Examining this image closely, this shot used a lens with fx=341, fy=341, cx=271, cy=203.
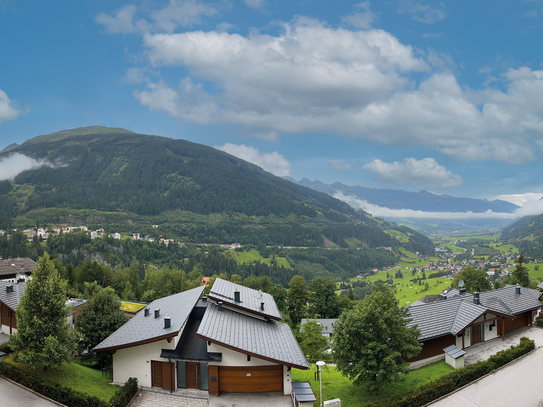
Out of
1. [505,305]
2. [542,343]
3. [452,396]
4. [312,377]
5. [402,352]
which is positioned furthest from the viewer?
[505,305]

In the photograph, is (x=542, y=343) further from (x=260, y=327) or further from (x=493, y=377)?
(x=260, y=327)

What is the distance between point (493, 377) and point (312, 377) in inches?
562

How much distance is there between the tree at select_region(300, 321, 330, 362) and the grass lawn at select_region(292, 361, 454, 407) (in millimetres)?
6353

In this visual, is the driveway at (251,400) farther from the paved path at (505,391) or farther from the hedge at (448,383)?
the paved path at (505,391)

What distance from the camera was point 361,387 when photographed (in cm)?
2673

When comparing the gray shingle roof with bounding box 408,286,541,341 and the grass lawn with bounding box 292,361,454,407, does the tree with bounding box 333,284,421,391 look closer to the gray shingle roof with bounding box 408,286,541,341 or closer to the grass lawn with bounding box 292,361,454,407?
the grass lawn with bounding box 292,361,454,407

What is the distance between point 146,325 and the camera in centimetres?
2805

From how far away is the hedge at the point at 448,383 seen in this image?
72.0 feet

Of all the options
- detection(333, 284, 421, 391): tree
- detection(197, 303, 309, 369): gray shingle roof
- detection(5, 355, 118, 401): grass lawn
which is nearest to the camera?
detection(333, 284, 421, 391): tree

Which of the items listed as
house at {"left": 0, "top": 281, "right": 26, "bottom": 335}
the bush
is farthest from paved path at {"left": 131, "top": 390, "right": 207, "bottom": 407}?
house at {"left": 0, "top": 281, "right": 26, "bottom": 335}

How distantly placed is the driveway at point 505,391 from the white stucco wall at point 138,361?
64.5ft

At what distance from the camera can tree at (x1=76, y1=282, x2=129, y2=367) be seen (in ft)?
102

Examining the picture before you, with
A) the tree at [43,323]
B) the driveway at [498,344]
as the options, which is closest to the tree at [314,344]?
the driveway at [498,344]

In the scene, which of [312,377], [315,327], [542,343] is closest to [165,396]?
[312,377]
